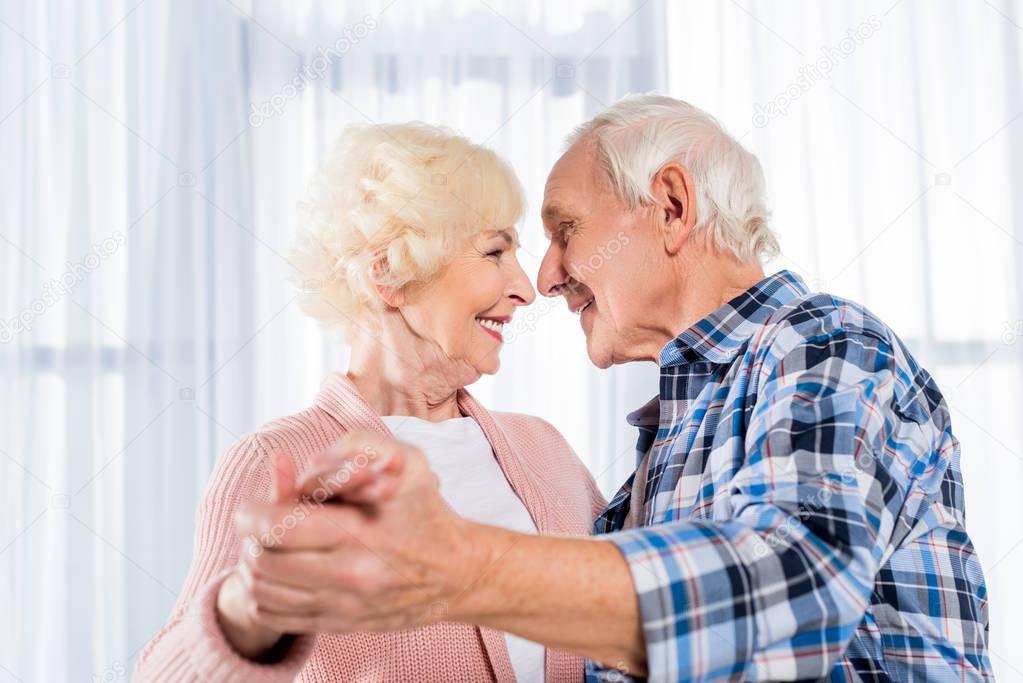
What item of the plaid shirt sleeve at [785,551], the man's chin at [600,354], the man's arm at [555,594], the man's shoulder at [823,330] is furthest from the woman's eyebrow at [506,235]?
the man's arm at [555,594]

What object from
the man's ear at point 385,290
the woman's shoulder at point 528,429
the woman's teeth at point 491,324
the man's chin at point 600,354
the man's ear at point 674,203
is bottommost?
the woman's shoulder at point 528,429

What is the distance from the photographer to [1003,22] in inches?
102

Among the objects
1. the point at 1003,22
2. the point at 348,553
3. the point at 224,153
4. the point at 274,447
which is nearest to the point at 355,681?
the point at 274,447

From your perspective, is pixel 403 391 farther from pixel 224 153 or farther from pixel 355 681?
pixel 224 153

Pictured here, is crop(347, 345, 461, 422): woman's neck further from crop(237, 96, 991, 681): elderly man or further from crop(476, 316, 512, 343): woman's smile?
crop(237, 96, 991, 681): elderly man

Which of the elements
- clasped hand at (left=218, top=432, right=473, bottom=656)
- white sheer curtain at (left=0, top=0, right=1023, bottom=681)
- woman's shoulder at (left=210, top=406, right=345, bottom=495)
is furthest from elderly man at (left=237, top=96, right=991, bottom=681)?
white sheer curtain at (left=0, top=0, right=1023, bottom=681)

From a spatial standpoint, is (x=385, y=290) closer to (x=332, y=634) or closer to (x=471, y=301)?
(x=471, y=301)

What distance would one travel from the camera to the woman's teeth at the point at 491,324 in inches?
58.8

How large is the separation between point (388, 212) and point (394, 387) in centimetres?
27

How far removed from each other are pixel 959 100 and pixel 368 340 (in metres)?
1.95

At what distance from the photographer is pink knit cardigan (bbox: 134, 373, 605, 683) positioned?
2.48 feet

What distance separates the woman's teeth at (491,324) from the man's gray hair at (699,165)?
0.33 m

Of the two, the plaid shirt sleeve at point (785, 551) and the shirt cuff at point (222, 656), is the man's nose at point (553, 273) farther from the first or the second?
the shirt cuff at point (222, 656)

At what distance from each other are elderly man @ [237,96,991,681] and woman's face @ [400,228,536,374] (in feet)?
0.48
